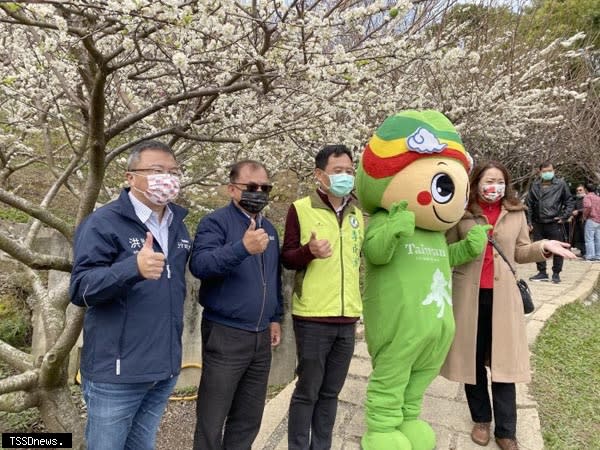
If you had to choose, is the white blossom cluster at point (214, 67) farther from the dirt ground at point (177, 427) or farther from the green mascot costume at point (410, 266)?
the dirt ground at point (177, 427)

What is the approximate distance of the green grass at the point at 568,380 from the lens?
11.2 ft

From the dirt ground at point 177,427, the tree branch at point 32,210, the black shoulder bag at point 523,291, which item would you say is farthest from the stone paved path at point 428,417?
the tree branch at point 32,210

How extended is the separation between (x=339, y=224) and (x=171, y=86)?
8.79ft

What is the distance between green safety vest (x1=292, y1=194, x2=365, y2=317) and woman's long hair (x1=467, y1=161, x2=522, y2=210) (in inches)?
35.5

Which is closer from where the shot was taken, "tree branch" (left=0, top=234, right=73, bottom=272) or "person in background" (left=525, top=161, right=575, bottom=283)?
"tree branch" (left=0, top=234, right=73, bottom=272)

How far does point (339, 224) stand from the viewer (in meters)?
2.72

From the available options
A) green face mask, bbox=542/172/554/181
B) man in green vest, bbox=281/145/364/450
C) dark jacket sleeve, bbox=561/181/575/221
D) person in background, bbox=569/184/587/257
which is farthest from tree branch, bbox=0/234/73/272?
person in background, bbox=569/184/587/257

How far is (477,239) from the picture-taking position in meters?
2.70

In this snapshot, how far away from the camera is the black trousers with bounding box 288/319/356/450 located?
2600 mm

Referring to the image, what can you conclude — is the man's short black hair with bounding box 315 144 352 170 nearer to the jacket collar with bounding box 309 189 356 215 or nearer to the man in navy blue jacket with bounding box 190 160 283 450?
the jacket collar with bounding box 309 189 356 215

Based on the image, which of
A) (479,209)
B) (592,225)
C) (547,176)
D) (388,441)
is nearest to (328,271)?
(388,441)

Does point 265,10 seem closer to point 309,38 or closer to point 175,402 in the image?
point 309,38

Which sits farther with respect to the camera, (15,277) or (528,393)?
(15,277)

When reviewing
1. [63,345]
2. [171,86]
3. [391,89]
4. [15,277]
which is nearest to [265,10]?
[171,86]
